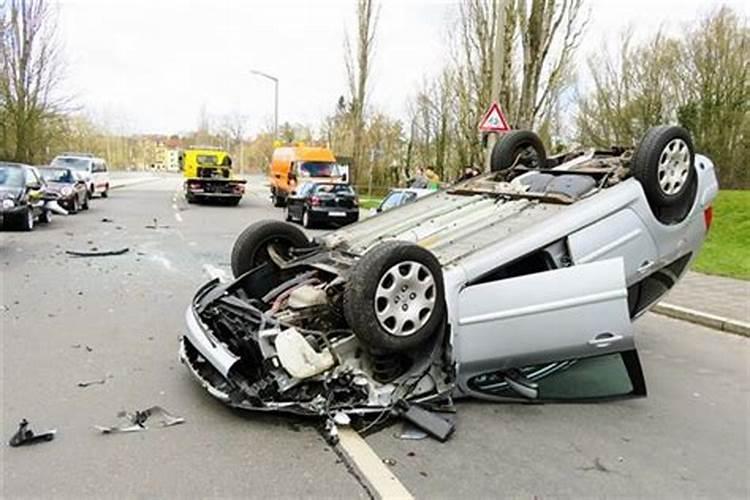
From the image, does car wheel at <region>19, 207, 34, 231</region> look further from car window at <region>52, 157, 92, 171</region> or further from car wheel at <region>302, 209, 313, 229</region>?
car window at <region>52, 157, 92, 171</region>

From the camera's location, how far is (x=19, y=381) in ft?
16.1

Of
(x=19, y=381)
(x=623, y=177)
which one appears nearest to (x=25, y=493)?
(x=19, y=381)

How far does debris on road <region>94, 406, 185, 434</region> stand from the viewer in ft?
13.5

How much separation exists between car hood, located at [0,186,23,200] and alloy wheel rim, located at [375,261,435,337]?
1344 centimetres

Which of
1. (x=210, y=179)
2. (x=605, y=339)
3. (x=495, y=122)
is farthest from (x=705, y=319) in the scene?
(x=210, y=179)

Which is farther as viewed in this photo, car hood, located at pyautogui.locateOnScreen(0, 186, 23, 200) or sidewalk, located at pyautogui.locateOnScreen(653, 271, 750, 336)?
car hood, located at pyautogui.locateOnScreen(0, 186, 23, 200)

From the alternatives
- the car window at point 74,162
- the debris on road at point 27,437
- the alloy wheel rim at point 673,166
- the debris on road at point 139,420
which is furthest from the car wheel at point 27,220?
the alloy wheel rim at point 673,166

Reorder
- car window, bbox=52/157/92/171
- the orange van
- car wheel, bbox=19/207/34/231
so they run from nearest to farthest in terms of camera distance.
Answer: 1. car wheel, bbox=19/207/34/231
2. the orange van
3. car window, bbox=52/157/92/171

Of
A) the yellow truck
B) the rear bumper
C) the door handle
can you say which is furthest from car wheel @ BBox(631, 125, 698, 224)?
the yellow truck

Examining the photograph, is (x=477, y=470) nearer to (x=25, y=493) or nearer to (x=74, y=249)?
(x=25, y=493)

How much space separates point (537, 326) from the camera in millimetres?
4387

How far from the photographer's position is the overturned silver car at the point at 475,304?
13.8 feet

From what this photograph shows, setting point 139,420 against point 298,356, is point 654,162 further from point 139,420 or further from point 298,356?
point 139,420

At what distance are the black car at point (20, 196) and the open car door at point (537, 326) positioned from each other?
13.6m
